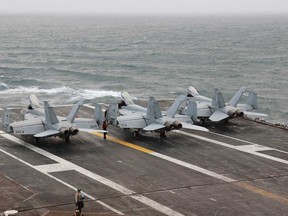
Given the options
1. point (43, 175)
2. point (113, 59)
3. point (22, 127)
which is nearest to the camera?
point (43, 175)

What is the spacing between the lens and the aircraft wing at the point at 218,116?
53.8m

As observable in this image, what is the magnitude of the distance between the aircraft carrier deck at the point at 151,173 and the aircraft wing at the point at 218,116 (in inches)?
52.8

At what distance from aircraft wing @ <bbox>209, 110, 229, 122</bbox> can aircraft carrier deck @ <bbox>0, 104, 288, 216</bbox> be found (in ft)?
4.40

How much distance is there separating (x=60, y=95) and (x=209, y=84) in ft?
104

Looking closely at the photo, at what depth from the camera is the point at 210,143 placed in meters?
49.3

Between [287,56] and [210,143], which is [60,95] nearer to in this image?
[210,143]

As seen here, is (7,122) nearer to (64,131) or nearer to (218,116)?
(64,131)

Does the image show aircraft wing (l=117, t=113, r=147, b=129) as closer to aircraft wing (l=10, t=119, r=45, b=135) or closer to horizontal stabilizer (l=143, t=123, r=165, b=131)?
horizontal stabilizer (l=143, t=123, r=165, b=131)

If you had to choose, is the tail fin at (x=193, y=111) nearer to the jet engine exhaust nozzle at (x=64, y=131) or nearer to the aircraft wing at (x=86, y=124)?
the aircraft wing at (x=86, y=124)

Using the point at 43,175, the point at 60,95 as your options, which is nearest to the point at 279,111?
the point at 60,95

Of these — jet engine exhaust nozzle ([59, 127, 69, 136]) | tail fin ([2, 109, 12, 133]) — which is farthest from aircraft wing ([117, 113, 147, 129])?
tail fin ([2, 109, 12, 133])

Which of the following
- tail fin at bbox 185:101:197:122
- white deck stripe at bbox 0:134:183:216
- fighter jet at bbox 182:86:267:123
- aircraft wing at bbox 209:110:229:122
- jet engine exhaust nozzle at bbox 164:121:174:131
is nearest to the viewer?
white deck stripe at bbox 0:134:183:216

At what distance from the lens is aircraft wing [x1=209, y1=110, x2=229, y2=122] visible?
53831 mm

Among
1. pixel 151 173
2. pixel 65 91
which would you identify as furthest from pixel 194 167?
pixel 65 91
